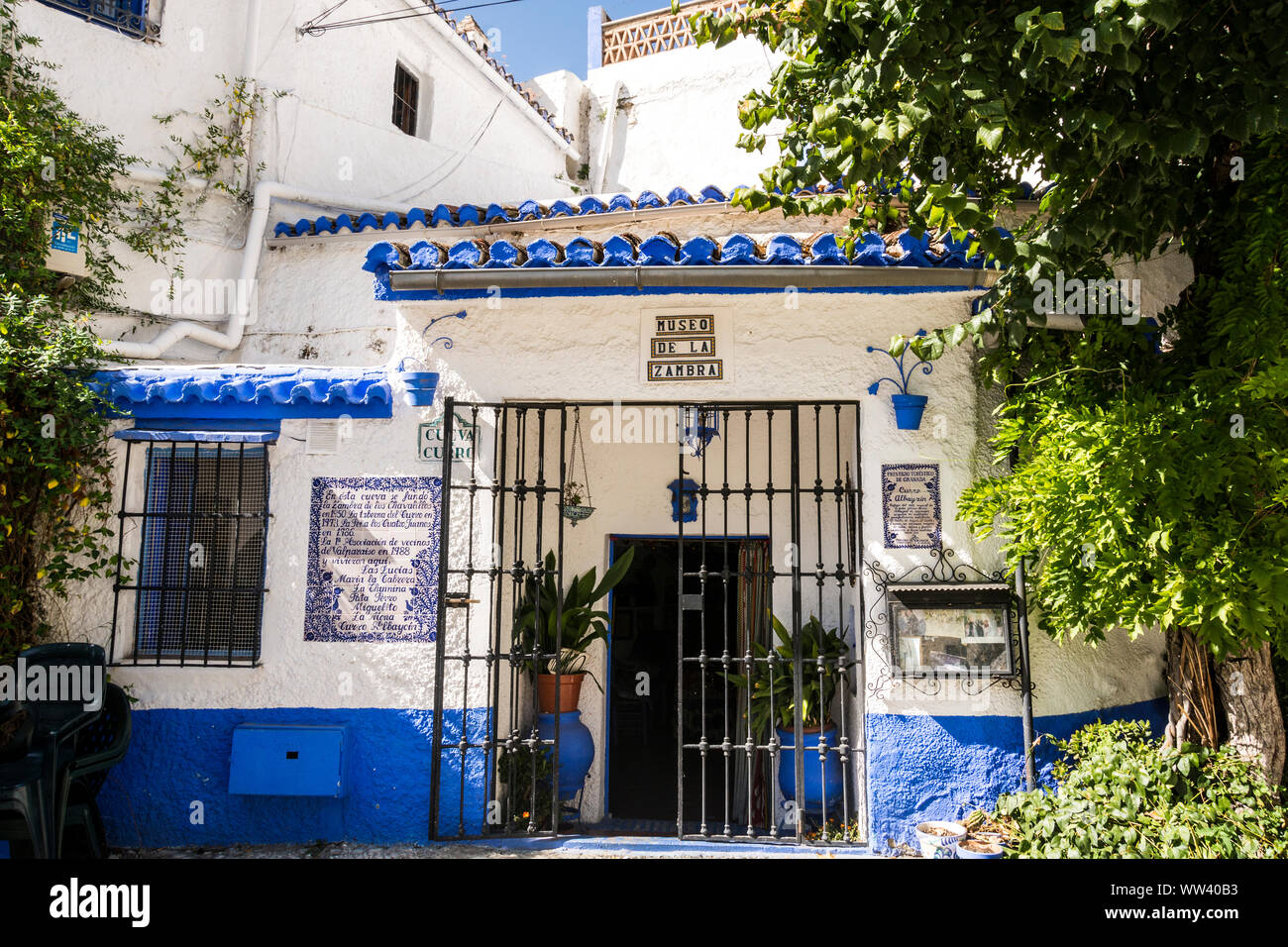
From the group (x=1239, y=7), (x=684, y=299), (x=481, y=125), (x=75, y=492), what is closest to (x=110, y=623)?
(x=75, y=492)

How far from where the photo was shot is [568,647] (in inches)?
230

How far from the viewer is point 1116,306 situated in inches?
163

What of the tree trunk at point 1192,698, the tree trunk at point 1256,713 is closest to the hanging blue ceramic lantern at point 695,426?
the tree trunk at point 1192,698

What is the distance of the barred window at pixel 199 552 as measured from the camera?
16.9ft

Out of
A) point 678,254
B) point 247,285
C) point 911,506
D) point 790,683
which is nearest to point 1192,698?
point 911,506

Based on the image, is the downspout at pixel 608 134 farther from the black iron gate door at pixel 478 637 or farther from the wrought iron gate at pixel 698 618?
the black iron gate door at pixel 478 637

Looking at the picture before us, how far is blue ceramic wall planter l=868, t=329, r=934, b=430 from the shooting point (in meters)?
4.71

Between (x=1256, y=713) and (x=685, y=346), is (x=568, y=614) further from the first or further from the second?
(x=1256, y=713)

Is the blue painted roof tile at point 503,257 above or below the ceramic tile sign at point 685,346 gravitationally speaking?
above

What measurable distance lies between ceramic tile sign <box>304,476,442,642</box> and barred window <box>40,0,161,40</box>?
4.71 m

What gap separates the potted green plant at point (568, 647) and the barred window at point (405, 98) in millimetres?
5858

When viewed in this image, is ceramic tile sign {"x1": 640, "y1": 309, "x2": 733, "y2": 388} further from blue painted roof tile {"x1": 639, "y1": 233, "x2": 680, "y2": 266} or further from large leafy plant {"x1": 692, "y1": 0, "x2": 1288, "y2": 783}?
large leafy plant {"x1": 692, "y1": 0, "x2": 1288, "y2": 783}

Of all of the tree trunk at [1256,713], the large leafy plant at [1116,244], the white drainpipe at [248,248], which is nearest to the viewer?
the large leafy plant at [1116,244]
